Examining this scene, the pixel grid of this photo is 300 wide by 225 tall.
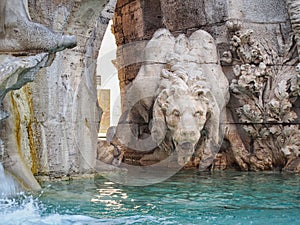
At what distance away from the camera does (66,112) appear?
5.35m

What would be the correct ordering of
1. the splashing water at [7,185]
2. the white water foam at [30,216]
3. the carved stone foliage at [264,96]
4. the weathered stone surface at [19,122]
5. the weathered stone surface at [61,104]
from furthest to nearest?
1. the carved stone foliage at [264,96]
2. the weathered stone surface at [61,104]
3. the splashing water at [7,185]
4. the weathered stone surface at [19,122]
5. the white water foam at [30,216]

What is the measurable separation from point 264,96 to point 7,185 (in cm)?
327

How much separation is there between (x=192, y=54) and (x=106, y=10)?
1.14 metres

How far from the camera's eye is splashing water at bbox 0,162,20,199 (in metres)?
4.38

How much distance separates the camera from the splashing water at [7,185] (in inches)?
172

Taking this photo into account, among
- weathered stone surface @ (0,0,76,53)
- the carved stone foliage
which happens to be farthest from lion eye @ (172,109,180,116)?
weathered stone surface @ (0,0,76,53)

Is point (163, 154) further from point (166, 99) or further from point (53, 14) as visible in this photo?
point (53, 14)

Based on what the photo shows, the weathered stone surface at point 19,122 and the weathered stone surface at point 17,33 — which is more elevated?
the weathered stone surface at point 17,33

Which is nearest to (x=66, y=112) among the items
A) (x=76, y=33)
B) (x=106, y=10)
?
(x=76, y=33)

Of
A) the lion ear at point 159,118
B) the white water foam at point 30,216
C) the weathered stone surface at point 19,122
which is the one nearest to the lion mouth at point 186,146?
the lion ear at point 159,118

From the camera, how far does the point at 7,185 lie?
4.45 metres

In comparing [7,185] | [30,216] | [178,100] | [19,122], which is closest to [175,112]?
[178,100]

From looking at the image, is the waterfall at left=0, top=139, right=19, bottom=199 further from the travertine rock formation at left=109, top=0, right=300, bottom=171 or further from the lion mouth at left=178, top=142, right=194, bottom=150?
the travertine rock formation at left=109, top=0, right=300, bottom=171

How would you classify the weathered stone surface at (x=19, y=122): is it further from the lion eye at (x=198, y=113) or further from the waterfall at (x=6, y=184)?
the lion eye at (x=198, y=113)
